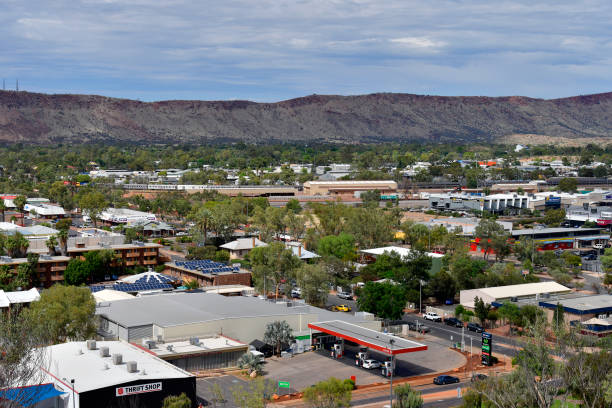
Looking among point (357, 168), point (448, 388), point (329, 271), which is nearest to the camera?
point (448, 388)

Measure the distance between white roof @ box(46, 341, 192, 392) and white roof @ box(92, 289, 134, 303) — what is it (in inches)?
571

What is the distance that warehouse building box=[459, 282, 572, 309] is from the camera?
54188mm

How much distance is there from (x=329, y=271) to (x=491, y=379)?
36101mm

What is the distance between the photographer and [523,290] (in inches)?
2203

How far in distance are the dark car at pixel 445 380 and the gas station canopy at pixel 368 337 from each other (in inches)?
74.2

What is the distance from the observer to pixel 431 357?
43656mm

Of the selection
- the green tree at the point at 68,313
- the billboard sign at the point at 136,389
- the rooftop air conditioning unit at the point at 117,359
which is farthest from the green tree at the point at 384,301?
the billboard sign at the point at 136,389

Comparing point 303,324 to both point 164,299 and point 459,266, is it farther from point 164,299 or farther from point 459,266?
point 459,266

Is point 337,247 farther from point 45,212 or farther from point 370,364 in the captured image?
point 45,212

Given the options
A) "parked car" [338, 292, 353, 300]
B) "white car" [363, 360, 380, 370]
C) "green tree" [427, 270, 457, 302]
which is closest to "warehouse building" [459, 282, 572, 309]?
"green tree" [427, 270, 457, 302]

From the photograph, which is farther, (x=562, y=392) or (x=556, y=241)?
(x=556, y=241)

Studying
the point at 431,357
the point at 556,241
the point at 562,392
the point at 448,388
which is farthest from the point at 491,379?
the point at 556,241

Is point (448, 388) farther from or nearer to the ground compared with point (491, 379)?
nearer to the ground

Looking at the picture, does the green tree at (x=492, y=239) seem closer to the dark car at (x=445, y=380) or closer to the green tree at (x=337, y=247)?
the green tree at (x=337, y=247)
